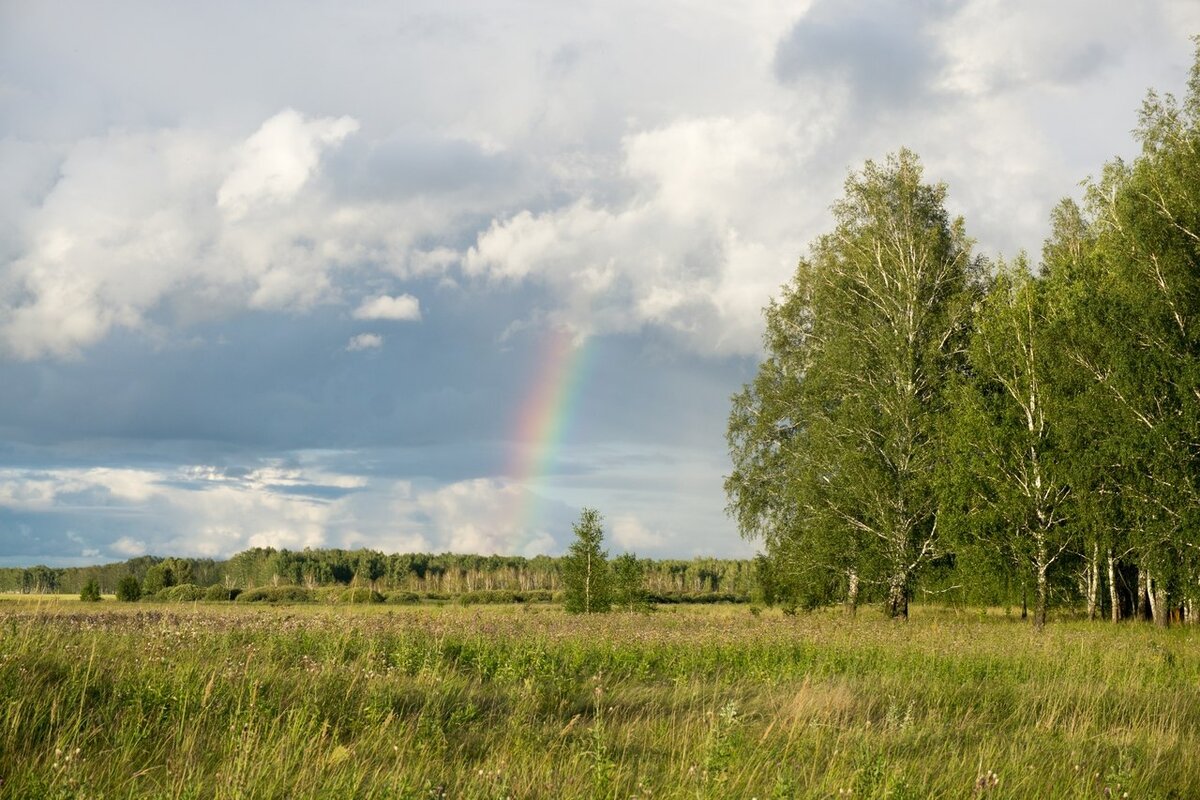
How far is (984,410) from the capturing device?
24.4 m

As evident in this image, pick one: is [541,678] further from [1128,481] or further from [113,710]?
[1128,481]

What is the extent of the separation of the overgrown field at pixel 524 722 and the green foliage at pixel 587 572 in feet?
68.4

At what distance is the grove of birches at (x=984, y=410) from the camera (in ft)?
68.2

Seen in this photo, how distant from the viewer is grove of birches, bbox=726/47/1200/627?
2080cm

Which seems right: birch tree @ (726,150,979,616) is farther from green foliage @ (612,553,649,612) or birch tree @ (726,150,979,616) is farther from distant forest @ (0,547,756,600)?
distant forest @ (0,547,756,600)

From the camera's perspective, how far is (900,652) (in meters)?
13.9

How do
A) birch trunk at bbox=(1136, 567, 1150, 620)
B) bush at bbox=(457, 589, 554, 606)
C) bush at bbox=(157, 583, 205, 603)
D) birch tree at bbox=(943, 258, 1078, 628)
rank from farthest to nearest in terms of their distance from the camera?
bush at bbox=(457, 589, 554, 606), bush at bbox=(157, 583, 205, 603), birch trunk at bbox=(1136, 567, 1150, 620), birch tree at bbox=(943, 258, 1078, 628)

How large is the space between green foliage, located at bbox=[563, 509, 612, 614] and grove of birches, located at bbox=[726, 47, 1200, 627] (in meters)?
5.69

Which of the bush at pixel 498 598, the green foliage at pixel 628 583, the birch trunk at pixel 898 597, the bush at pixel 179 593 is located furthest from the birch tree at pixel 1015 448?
the bush at pixel 498 598

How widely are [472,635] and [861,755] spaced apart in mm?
7817

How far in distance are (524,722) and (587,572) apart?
26.7 metres

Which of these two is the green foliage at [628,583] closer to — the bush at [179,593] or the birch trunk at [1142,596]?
the birch trunk at [1142,596]

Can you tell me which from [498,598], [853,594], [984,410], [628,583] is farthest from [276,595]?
[984,410]

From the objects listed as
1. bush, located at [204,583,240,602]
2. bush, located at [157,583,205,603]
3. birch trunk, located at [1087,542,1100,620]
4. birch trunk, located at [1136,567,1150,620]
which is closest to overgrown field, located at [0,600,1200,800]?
birch trunk, located at [1087,542,1100,620]
